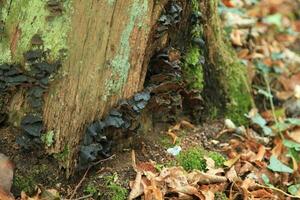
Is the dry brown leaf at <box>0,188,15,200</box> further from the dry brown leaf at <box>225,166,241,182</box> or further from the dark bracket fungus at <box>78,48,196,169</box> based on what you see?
the dry brown leaf at <box>225,166,241,182</box>

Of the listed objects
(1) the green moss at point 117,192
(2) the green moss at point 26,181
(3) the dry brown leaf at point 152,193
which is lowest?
(2) the green moss at point 26,181

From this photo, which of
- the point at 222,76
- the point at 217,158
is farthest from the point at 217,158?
the point at 222,76

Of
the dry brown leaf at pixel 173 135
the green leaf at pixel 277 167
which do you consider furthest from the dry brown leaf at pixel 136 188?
the green leaf at pixel 277 167

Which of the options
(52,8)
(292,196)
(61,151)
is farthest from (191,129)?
(52,8)

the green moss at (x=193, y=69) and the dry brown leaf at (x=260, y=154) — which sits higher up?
the green moss at (x=193, y=69)

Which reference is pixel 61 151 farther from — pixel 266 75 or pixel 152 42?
pixel 266 75

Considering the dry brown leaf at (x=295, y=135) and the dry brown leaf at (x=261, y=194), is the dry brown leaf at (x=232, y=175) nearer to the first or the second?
the dry brown leaf at (x=261, y=194)

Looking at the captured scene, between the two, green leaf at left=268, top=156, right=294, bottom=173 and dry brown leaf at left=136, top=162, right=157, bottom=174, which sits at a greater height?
green leaf at left=268, top=156, right=294, bottom=173

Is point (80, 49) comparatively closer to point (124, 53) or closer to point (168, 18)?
point (124, 53)

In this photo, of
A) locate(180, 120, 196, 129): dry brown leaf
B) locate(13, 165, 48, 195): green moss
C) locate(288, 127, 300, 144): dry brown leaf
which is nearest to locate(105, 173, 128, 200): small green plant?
locate(13, 165, 48, 195): green moss
